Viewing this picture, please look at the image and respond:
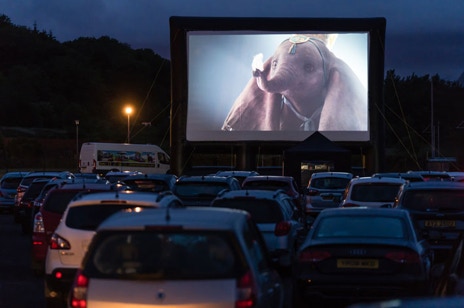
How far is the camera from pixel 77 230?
11109 mm

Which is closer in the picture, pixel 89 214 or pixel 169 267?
pixel 169 267

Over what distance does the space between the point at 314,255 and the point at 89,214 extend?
2.75 m

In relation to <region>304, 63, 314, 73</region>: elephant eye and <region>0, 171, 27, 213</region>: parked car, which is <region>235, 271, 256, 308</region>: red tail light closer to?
<region>0, 171, 27, 213</region>: parked car

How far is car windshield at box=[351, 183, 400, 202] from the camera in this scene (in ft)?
64.3

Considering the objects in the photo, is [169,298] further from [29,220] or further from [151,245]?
[29,220]

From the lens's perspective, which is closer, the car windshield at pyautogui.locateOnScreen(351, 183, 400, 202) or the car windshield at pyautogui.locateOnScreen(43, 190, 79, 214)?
the car windshield at pyautogui.locateOnScreen(43, 190, 79, 214)

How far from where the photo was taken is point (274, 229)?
14.7 metres

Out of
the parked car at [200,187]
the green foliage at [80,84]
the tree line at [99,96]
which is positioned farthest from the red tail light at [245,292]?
the green foliage at [80,84]

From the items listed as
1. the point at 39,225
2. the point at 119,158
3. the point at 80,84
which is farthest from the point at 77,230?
the point at 80,84

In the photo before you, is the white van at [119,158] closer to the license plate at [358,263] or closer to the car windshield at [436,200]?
the car windshield at [436,200]

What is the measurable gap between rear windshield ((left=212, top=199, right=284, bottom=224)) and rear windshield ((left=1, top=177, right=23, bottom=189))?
20.2 meters

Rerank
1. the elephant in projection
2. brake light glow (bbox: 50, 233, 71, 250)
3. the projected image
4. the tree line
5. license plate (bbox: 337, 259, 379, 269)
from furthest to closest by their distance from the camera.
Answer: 1. the tree line
2. the projected image
3. the elephant in projection
4. brake light glow (bbox: 50, 233, 71, 250)
5. license plate (bbox: 337, 259, 379, 269)

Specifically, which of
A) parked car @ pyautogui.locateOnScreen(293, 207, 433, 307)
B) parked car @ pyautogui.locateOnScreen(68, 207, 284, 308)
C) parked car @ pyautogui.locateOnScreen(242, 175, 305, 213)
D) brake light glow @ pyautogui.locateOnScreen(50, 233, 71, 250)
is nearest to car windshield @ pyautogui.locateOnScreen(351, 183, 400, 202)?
parked car @ pyautogui.locateOnScreen(242, 175, 305, 213)

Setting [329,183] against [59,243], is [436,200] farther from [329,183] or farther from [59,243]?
[329,183]
